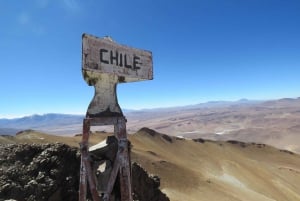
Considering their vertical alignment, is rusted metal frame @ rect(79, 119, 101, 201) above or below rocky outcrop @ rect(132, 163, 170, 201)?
above

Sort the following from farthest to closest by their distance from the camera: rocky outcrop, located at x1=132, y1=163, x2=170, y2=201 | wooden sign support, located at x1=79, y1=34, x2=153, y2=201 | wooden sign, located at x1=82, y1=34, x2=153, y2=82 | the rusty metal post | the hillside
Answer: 1. the hillside
2. rocky outcrop, located at x1=132, y1=163, x2=170, y2=201
3. the rusty metal post
4. wooden sign support, located at x1=79, y1=34, x2=153, y2=201
5. wooden sign, located at x1=82, y1=34, x2=153, y2=82

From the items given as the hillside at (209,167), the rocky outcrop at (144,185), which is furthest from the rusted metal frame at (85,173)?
the hillside at (209,167)

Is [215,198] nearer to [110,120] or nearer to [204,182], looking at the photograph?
[204,182]

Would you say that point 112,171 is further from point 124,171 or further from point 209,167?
point 209,167

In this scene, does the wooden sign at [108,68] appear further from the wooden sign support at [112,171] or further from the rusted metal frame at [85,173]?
the rusted metal frame at [85,173]

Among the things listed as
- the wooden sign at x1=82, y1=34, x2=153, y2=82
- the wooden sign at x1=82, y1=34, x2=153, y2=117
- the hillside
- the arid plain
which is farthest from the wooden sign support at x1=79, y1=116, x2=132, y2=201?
the hillside

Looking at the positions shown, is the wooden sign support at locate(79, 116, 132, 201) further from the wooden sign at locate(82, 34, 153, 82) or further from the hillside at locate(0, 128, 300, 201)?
the hillside at locate(0, 128, 300, 201)

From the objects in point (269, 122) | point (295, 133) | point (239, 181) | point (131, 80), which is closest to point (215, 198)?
point (239, 181)
